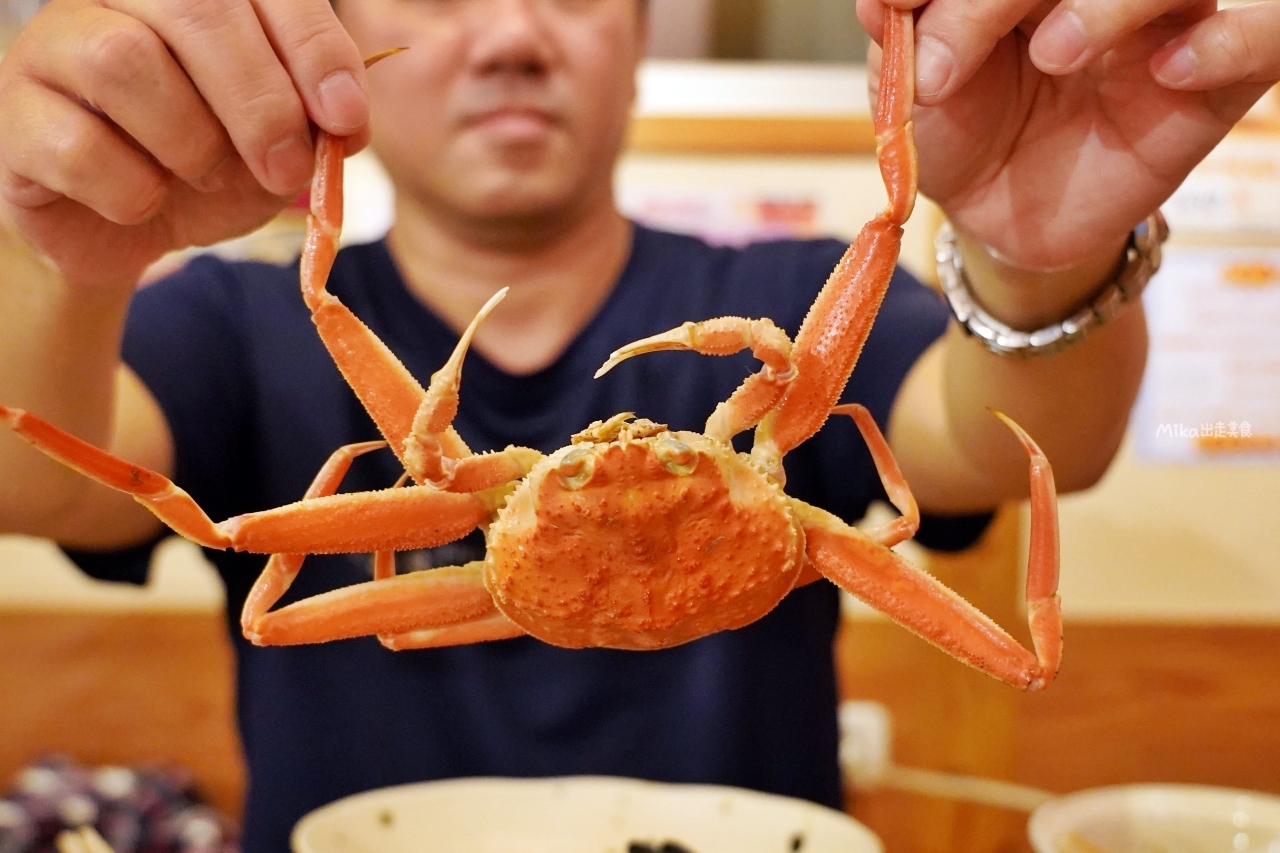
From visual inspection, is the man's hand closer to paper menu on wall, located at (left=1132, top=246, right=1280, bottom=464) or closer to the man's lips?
paper menu on wall, located at (left=1132, top=246, right=1280, bottom=464)

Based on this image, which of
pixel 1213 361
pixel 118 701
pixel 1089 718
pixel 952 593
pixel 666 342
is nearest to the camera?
pixel 666 342

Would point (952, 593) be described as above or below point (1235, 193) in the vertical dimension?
below

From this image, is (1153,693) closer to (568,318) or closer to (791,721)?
(791,721)

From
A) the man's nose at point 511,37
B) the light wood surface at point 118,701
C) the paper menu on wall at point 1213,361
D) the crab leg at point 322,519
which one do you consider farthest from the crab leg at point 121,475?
the light wood surface at point 118,701

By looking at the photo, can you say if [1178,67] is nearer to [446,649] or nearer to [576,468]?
[576,468]

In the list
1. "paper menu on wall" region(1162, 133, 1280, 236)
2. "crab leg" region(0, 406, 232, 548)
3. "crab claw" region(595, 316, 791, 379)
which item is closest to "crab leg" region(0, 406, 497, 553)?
"crab leg" region(0, 406, 232, 548)

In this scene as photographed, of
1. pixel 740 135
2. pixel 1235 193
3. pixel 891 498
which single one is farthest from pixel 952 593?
pixel 740 135

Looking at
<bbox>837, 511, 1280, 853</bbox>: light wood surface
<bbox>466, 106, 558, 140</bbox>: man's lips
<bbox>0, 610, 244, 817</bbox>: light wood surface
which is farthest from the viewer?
<bbox>0, 610, 244, 817</bbox>: light wood surface
